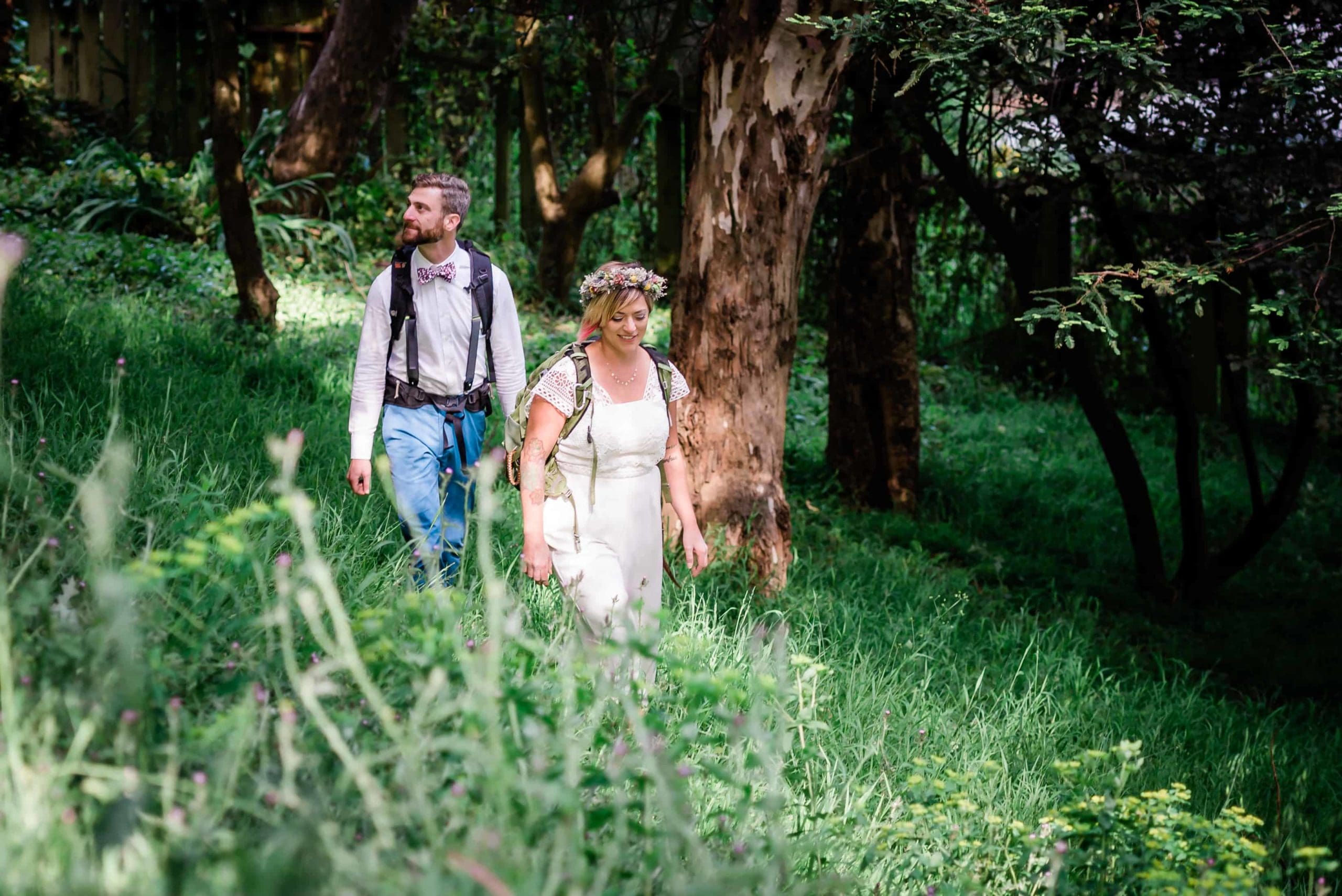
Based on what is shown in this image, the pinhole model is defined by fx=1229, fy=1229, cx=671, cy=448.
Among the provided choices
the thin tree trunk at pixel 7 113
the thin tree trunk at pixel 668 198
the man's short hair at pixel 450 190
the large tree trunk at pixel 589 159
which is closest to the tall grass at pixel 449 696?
the man's short hair at pixel 450 190

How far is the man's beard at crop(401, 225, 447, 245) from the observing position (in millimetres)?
4703

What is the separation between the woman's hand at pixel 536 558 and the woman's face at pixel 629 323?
2.44 ft

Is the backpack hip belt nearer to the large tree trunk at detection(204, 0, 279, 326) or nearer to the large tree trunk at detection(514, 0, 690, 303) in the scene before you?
the large tree trunk at detection(204, 0, 279, 326)

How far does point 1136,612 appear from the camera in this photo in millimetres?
7477

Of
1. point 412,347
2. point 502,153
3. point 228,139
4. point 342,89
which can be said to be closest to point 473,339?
point 412,347

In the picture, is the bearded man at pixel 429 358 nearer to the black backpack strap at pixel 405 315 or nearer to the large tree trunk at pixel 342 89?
the black backpack strap at pixel 405 315

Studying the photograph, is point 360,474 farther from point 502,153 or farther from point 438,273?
point 502,153

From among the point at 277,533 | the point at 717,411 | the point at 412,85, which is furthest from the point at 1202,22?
the point at 412,85

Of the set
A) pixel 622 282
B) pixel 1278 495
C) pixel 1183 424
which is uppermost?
pixel 622 282

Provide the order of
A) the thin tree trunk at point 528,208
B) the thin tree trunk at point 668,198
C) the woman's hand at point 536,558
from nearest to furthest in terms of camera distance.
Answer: the woman's hand at point 536,558, the thin tree trunk at point 668,198, the thin tree trunk at point 528,208

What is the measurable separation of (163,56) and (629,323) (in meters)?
10.2

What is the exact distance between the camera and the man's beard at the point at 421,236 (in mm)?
4703

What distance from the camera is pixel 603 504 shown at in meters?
4.30

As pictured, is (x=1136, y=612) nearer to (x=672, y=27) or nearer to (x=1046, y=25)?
(x=1046, y=25)
